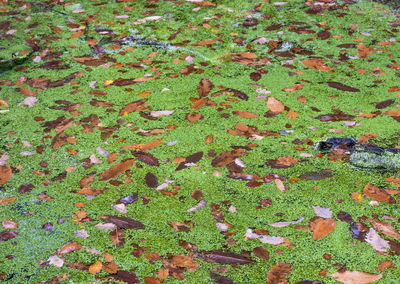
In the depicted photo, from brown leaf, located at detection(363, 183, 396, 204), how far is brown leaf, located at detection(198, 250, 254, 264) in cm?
68

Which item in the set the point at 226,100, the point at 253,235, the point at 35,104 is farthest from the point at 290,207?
the point at 35,104

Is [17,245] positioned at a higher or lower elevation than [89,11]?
lower

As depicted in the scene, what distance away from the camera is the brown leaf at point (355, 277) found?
4.87 feet

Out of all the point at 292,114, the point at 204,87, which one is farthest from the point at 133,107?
the point at 292,114

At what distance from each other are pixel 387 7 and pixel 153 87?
103 inches

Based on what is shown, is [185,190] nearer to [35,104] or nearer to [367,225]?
[367,225]

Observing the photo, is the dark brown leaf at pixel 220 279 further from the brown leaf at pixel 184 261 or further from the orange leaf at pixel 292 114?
the orange leaf at pixel 292 114

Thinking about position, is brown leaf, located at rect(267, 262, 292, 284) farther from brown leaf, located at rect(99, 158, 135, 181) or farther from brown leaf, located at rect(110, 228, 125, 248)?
brown leaf, located at rect(99, 158, 135, 181)

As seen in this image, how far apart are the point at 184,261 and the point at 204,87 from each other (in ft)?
4.99

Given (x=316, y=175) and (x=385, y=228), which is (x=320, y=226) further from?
(x=316, y=175)

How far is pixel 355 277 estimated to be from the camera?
150cm


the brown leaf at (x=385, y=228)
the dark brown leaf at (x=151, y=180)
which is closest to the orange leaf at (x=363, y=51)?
the brown leaf at (x=385, y=228)

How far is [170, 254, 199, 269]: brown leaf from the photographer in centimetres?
160

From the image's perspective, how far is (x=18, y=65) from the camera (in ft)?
10.9
